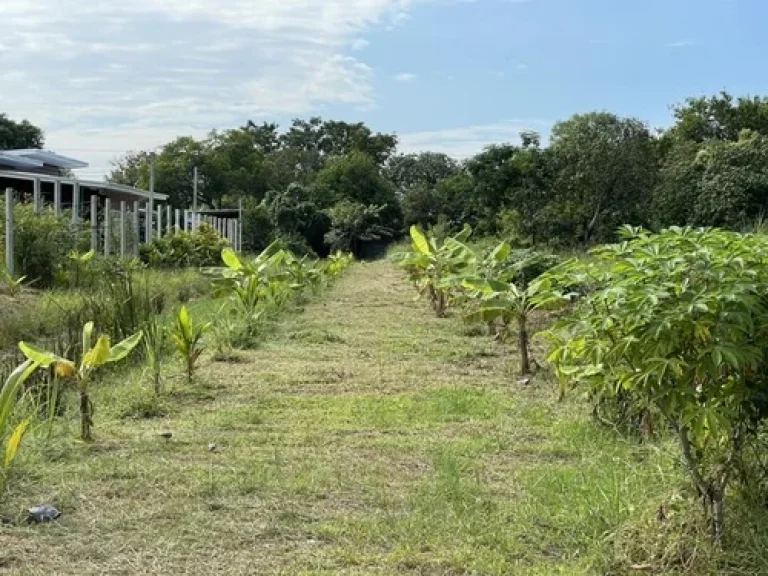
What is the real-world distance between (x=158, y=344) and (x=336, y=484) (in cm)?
276

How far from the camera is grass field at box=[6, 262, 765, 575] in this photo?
3.03 m

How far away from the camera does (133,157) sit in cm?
5819

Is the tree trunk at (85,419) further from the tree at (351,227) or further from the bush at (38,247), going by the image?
the tree at (351,227)

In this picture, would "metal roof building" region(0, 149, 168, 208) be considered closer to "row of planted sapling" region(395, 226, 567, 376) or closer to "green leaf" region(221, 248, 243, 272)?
"row of planted sapling" region(395, 226, 567, 376)

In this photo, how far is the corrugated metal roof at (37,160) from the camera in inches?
951

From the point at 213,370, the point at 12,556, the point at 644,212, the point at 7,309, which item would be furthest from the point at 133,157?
the point at 12,556

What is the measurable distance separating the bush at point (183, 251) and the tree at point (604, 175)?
988cm

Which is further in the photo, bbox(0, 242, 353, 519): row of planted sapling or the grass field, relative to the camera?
bbox(0, 242, 353, 519): row of planted sapling

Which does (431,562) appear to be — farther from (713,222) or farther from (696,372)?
(713,222)

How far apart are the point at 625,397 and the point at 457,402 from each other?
1.33 meters

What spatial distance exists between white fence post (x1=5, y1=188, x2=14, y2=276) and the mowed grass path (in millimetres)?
8368

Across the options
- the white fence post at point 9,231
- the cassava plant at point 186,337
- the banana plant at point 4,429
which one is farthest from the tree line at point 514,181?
the banana plant at point 4,429

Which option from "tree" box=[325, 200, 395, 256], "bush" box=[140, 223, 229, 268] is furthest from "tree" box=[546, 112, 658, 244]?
"tree" box=[325, 200, 395, 256]

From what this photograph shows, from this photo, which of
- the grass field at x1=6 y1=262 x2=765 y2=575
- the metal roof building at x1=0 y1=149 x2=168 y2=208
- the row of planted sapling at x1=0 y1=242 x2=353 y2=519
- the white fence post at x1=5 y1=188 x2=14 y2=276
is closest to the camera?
the grass field at x1=6 y1=262 x2=765 y2=575
